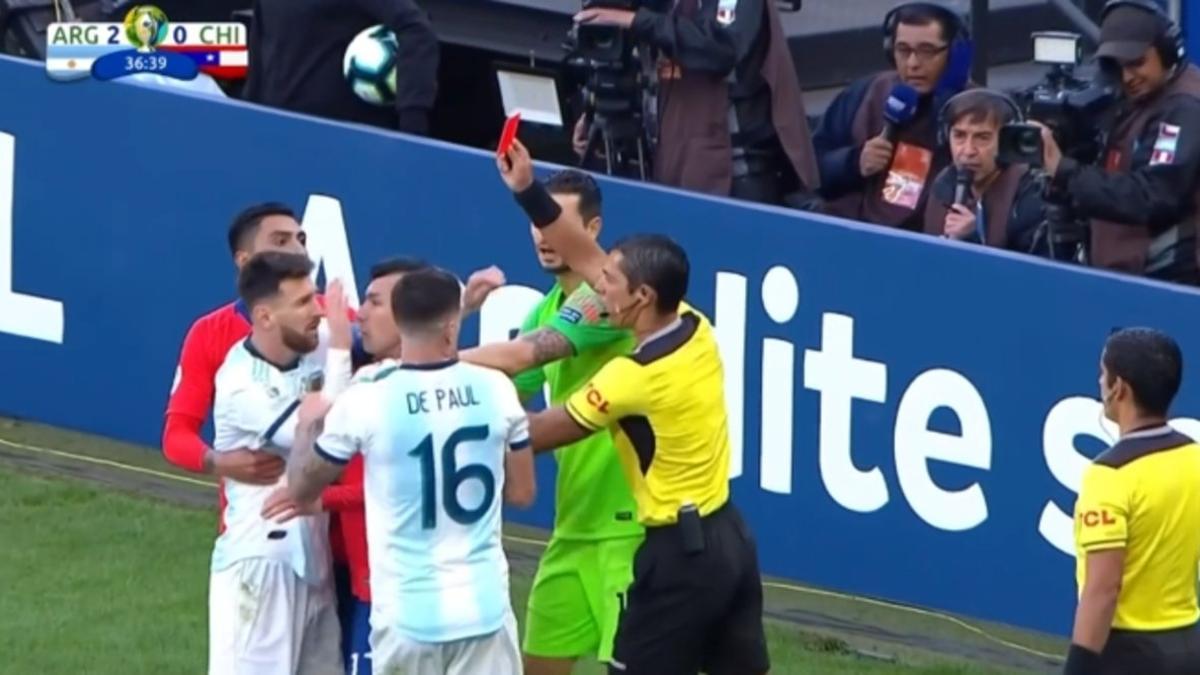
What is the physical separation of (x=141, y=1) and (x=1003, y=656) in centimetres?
621

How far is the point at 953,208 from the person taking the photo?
32.0 feet

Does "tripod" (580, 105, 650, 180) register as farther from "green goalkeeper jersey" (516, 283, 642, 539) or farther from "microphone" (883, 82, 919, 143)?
"green goalkeeper jersey" (516, 283, 642, 539)

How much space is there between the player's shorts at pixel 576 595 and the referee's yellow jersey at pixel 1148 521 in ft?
5.09

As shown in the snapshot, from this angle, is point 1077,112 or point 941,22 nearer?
point 1077,112

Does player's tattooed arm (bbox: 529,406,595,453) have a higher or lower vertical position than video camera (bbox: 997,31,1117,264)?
lower

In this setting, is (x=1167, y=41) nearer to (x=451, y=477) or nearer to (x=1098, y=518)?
(x=1098, y=518)

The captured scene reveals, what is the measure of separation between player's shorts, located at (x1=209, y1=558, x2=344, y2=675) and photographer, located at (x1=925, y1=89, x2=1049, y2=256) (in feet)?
9.95

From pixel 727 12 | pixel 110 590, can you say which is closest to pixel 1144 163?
pixel 727 12

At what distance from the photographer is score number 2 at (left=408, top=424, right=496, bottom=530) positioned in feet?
23.1

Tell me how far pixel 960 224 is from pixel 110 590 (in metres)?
3.26

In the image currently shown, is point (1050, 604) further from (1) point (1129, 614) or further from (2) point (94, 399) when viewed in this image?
(2) point (94, 399)

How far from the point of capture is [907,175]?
34.2 ft

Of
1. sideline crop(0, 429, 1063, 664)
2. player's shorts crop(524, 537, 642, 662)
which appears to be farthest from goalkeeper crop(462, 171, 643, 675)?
sideline crop(0, 429, 1063, 664)

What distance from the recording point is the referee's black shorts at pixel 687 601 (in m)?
7.80
